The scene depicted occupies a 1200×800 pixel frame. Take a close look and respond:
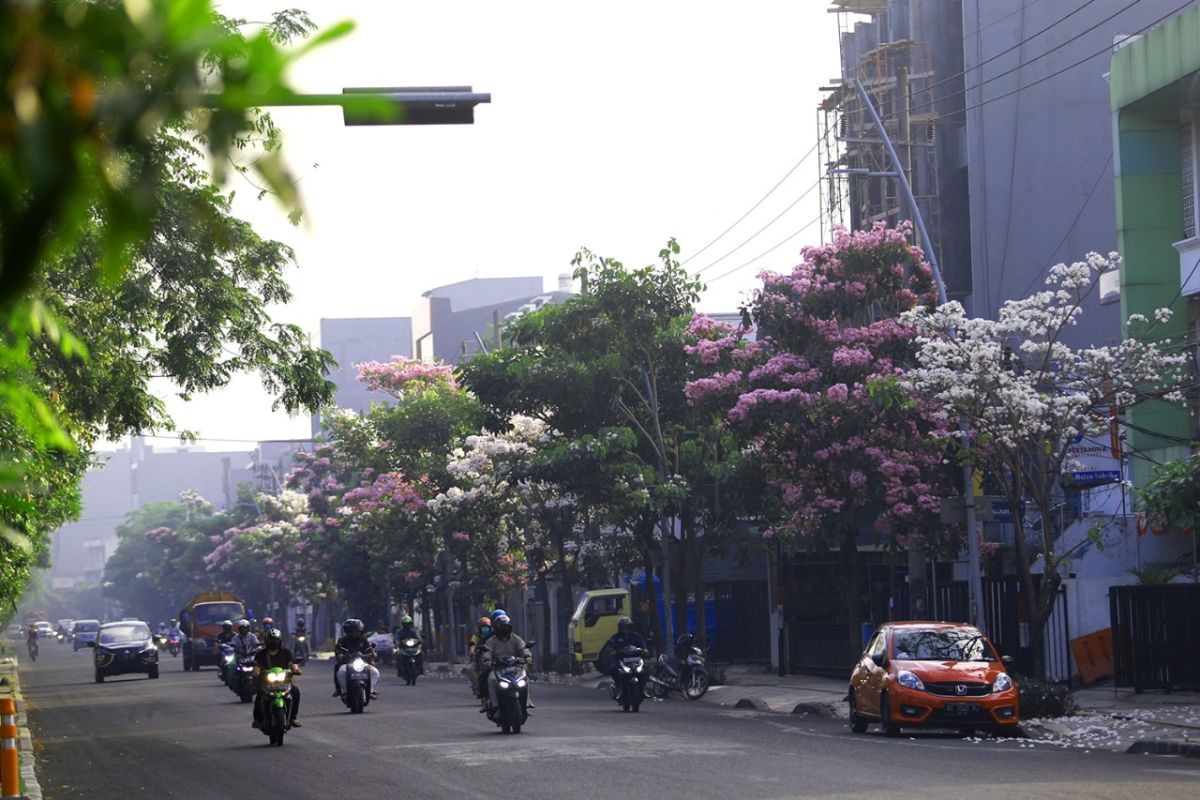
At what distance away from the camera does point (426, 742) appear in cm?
2142

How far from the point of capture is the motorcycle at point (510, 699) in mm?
22375

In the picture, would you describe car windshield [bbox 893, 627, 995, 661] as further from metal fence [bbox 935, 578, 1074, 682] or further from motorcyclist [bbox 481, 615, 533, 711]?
metal fence [bbox 935, 578, 1074, 682]

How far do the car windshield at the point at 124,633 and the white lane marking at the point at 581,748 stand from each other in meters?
32.3

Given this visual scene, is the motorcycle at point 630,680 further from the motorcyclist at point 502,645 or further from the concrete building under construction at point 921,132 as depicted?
the concrete building under construction at point 921,132

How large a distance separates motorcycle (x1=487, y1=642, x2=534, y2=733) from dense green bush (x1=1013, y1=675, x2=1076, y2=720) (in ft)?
20.9

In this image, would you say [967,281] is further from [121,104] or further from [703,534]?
[121,104]

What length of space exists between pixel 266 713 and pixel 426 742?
7.47 feet

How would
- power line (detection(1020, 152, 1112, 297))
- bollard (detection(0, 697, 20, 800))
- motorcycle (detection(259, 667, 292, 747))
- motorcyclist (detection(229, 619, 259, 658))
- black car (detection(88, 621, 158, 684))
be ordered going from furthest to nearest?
black car (detection(88, 621, 158, 684)) → power line (detection(1020, 152, 1112, 297)) → motorcyclist (detection(229, 619, 259, 658)) → motorcycle (detection(259, 667, 292, 747)) → bollard (detection(0, 697, 20, 800))

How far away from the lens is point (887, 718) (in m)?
21.0

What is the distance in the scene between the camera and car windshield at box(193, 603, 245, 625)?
57719 mm

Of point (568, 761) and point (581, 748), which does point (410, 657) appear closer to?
point (581, 748)

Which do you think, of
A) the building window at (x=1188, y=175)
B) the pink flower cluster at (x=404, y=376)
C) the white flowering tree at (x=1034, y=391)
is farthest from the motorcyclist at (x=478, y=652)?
the pink flower cluster at (x=404, y=376)

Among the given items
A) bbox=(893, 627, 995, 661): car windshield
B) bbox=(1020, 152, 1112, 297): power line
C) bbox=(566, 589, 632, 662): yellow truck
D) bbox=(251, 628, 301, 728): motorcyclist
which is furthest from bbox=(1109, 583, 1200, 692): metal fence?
bbox=(1020, 152, 1112, 297): power line

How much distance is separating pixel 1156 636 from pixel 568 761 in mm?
11157
